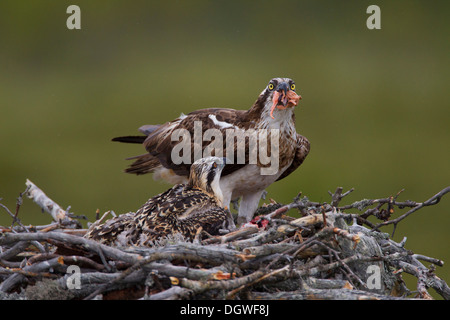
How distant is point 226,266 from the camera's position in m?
5.96

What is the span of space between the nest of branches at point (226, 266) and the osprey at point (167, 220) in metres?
0.23

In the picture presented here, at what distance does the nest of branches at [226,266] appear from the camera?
5812 millimetres

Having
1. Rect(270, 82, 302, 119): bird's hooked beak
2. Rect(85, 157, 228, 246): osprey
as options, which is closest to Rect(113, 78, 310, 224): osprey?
Rect(270, 82, 302, 119): bird's hooked beak

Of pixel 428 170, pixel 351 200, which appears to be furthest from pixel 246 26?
pixel 351 200

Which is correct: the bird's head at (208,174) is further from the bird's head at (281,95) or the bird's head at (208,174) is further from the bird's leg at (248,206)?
the bird's head at (281,95)

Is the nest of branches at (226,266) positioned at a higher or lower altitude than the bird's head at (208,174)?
lower

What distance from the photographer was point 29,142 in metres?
21.1

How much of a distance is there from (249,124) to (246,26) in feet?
51.3

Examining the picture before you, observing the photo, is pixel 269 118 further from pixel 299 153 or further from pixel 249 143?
pixel 299 153

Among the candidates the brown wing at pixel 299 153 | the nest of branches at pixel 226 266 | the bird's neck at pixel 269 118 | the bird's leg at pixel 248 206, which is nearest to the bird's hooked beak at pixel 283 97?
the bird's neck at pixel 269 118

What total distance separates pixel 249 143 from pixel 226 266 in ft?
7.52

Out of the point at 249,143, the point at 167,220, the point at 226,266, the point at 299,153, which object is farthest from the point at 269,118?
the point at 226,266

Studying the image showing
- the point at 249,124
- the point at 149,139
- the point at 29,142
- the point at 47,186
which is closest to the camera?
the point at 249,124
